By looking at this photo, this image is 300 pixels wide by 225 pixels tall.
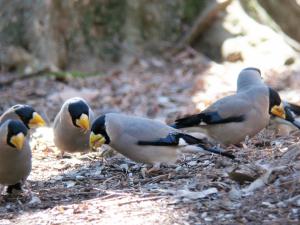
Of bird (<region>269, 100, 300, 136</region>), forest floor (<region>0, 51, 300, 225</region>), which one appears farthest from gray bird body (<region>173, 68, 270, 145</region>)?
bird (<region>269, 100, 300, 136</region>)

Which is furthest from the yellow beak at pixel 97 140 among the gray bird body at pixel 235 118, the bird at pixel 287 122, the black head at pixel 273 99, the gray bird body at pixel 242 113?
the bird at pixel 287 122

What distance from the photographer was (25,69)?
11.3 metres

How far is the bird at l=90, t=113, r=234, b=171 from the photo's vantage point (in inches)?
237

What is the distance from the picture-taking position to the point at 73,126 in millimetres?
7246

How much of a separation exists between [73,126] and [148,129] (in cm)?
138

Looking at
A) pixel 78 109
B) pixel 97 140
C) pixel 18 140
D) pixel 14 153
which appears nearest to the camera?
pixel 18 140

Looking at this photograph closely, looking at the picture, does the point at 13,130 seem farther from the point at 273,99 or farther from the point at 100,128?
the point at 273,99

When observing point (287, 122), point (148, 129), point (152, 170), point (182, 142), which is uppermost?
point (148, 129)

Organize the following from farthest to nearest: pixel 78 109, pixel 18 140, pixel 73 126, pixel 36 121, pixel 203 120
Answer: pixel 73 126 → pixel 78 109 → pixel 203 120 → pixel 36 121 → pixel 18 140

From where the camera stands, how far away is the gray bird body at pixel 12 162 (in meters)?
5.49

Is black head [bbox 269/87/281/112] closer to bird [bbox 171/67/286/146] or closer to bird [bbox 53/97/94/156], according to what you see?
bird [bbox 171/67/286/146]

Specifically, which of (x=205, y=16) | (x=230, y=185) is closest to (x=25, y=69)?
(x=205, y=16)

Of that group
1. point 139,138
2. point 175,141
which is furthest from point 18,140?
point 175,141

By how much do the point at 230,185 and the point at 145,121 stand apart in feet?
4.09
